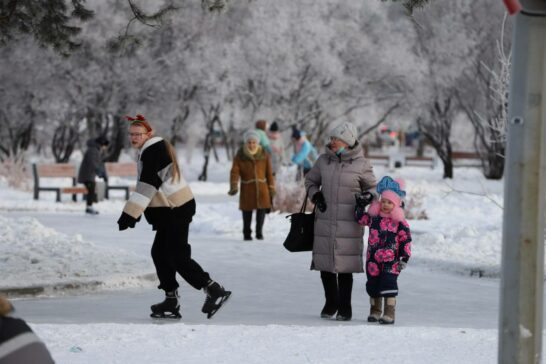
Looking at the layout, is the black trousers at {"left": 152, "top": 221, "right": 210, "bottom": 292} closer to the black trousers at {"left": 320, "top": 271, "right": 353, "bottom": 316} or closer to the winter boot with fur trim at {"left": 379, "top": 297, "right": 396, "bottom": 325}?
the black trousers at {"left": 320, "top": 271, "right": 353, "bottom": 316}

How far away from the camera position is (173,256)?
9.44 m

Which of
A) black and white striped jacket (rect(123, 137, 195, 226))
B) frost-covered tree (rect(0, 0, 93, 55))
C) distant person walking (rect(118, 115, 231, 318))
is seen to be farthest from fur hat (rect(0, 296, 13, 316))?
frost-covered tree (rect(0, 0, 93, 55))

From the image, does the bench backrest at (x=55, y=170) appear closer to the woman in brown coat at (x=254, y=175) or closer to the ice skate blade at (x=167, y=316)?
the woman in brown coat at (x=254, y=175)

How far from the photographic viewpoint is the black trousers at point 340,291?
9.74 m

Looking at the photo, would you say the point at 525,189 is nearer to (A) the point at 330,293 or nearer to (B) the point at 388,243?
(B) the point at 388,243

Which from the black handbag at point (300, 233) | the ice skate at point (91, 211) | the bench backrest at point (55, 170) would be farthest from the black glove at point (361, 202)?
the bench backrest at point (55, 170)

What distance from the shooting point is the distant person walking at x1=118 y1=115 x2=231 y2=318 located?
30.2 ft

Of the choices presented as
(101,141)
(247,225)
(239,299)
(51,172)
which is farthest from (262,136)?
(51,172)

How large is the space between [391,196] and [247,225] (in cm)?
829

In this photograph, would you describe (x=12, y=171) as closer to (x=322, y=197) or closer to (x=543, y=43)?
(x=322, y=197)

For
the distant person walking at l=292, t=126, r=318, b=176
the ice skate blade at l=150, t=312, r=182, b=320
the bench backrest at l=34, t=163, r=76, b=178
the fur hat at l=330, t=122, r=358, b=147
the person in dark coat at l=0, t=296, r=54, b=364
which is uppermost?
the fur hat at l=330, t=122, r=358, b=147

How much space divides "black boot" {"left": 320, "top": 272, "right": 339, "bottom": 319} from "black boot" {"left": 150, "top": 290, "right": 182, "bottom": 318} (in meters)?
1.28

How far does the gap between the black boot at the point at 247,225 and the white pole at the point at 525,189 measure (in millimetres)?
12096

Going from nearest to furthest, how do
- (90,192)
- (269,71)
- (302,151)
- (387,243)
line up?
(387,243) < (302,151) < (90,192) < (269,71)
